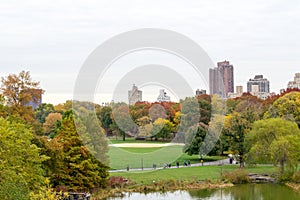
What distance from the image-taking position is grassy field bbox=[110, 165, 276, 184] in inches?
1265

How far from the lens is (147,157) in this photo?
147 feet

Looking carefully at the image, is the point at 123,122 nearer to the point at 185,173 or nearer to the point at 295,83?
the point at 185,173

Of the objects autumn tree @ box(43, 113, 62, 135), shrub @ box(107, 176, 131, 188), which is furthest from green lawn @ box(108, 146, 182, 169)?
autumn tree @ box(43, 113, 62, 135)

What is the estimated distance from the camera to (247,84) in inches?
6033

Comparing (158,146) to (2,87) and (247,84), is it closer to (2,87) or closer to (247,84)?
(2,87)

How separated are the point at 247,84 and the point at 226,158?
11095 centimetres

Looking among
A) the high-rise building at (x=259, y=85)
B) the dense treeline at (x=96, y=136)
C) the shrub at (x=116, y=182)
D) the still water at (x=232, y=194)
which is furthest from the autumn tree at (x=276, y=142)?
the high-rise building at (x=259, y=85)

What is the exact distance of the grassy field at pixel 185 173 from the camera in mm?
32119

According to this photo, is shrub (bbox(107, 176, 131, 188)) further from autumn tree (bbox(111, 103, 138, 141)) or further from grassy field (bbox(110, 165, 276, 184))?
autumn tree (bbox(111, 103, 138, 141))

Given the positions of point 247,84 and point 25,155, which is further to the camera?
point 247,84

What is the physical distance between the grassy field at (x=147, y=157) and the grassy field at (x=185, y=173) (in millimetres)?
3835

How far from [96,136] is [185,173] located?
27.3 feet

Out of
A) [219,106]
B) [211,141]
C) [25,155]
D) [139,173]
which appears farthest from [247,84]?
[25,155]

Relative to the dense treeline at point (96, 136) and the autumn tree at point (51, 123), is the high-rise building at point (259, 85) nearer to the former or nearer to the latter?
the autumn tree at point (51, 123)
